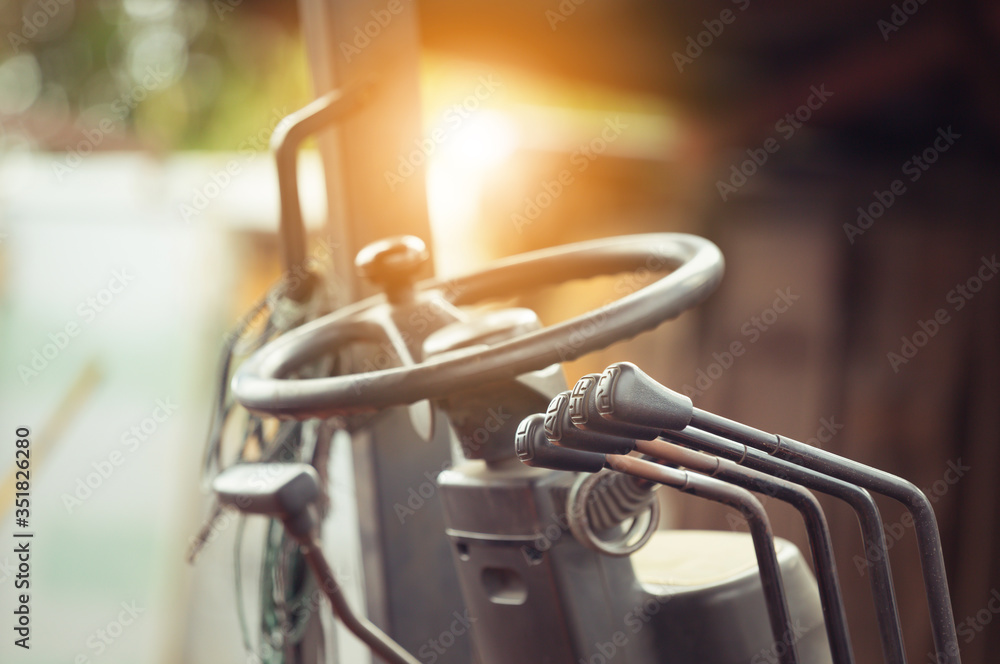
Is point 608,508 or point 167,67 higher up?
point 167,67

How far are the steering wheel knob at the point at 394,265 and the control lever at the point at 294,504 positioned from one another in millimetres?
187

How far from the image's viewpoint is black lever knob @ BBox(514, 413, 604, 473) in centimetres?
44

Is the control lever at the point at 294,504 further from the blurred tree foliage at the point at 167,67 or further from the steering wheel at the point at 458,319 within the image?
the blurred tree foliage at the point at 167,67

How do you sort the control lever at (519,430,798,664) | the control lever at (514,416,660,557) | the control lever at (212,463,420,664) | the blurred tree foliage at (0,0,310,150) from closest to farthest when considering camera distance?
the control lever at (519,430,798,664) → the control lever at (514,416,660,557) → the control lever at (212,463,420,664) → the blurred tree foliage at (0,0,310,150)

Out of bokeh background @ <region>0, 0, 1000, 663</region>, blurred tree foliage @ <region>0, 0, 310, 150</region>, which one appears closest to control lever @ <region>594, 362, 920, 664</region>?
bokeh background @ <region>0, 0, 1000, 663</region>

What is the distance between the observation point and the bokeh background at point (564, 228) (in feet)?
4.20

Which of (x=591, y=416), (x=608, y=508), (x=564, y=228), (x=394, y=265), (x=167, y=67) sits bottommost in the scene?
(x=608, y=508)

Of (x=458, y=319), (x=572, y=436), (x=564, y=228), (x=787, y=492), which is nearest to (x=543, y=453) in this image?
(x=572, y=436)

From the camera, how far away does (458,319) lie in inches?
30.3

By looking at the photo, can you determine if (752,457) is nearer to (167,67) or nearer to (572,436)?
(572,436)

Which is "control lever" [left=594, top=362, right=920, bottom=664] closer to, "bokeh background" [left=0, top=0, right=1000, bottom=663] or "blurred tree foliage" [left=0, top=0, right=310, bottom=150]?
"bokeh background" [left=0, top=0, right=1000, bottom=663]

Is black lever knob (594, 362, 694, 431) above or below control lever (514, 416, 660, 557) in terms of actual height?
above

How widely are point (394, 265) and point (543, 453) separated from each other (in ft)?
1.24

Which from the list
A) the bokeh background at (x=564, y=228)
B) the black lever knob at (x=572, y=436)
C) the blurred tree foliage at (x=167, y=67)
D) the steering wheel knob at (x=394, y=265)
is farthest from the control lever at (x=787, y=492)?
the blurred tree foliage at (x=167, y=67)
